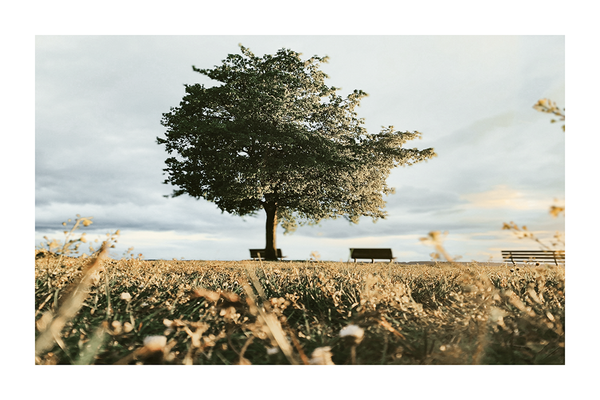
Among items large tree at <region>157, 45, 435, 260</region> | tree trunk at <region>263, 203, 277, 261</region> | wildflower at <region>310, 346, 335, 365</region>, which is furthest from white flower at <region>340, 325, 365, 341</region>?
tree trunk at <region>263, 203, 277, 261</region>

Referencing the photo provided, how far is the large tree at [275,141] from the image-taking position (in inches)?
527

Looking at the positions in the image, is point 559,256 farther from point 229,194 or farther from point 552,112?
point 229,194

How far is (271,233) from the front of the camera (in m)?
15.9

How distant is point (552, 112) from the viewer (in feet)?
6.02

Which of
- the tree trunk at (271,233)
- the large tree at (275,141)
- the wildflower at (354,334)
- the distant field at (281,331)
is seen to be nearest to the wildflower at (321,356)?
the distant field at (281,331)

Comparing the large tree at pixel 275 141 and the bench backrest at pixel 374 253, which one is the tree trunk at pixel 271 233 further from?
the bench backrest at pixel 374 253

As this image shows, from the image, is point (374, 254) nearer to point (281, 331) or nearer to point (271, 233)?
point (271, 233)

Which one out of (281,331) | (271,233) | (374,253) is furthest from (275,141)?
(281,331)

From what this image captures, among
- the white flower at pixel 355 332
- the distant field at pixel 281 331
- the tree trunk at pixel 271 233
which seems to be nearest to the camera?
the white flower at pixel 355 332

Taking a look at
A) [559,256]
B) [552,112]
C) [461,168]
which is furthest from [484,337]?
[461,168]

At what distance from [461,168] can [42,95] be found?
16.1 feet

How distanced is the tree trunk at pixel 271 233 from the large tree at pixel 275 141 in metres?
0.05

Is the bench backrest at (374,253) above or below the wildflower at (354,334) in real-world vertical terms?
below

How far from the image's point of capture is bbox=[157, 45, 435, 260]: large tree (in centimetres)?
1338
